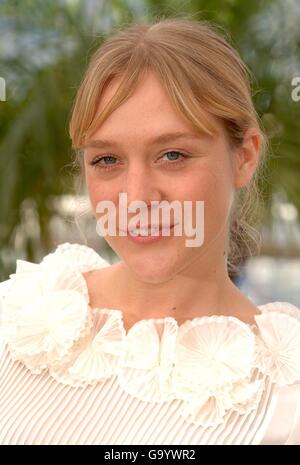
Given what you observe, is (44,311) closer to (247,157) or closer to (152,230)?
(152,230)

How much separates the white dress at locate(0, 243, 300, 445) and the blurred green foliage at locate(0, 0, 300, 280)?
1464mm

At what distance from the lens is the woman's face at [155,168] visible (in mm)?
813

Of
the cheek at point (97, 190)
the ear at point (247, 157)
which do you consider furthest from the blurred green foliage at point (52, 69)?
the cheek at point (97, 190)

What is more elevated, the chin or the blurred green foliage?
the blurred green foliage

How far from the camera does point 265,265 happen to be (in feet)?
8.52

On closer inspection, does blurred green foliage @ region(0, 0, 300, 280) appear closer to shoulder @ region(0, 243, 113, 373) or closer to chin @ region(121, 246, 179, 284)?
shoulder @ region(0, 243, 113, 373)

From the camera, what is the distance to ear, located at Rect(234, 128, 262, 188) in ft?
3.01

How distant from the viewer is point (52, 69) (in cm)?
246

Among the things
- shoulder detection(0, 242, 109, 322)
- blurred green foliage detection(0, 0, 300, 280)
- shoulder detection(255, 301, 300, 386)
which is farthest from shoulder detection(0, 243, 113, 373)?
blurred green foliage detection(0, 0, 300, 280)

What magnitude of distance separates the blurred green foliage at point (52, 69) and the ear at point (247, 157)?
1.44 m

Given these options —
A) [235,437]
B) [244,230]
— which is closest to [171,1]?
[244,230]

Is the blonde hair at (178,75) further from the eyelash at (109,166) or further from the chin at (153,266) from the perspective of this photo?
the chin at (153,266)

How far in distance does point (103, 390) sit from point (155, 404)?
0.07 metres
